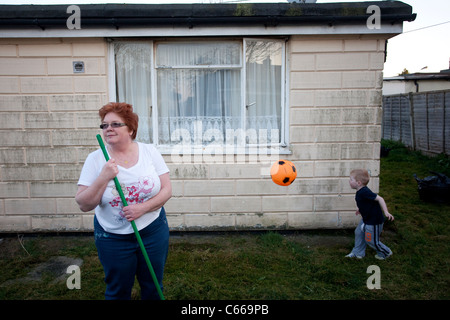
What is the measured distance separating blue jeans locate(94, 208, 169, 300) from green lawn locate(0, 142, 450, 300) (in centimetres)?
99

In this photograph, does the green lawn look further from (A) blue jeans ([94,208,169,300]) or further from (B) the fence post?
(B) the fence post

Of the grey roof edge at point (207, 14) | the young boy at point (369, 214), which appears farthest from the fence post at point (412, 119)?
the young boy at point (369, 214)

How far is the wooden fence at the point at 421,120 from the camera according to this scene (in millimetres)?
10195

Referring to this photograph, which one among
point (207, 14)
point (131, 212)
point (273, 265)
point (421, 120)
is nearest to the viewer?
point (131, 212)

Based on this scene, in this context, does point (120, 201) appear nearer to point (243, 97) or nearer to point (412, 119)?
point (243, 97)

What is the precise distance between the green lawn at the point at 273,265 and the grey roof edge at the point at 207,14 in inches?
132

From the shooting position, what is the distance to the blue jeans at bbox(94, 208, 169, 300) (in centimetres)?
256

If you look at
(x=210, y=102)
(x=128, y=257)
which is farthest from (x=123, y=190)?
(x=210, y=102)

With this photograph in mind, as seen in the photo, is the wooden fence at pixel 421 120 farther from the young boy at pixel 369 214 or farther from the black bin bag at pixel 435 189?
the young boy at pixel 369 214

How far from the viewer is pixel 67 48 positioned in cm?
530

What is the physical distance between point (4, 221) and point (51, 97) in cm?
221

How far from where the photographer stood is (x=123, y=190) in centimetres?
255

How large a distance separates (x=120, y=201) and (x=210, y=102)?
3.46 meters
